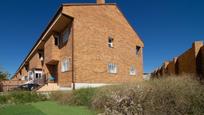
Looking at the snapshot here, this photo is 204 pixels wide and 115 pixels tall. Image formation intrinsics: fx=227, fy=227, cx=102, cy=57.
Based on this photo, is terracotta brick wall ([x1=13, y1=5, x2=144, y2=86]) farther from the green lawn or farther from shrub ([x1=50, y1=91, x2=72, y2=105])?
the green lawn

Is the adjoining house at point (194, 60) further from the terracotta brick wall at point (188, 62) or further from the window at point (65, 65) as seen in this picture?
the window at point (65, 65)

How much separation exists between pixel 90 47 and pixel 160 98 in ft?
55.4

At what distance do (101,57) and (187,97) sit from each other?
58.5 feet

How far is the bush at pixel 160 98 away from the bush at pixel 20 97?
10846mm

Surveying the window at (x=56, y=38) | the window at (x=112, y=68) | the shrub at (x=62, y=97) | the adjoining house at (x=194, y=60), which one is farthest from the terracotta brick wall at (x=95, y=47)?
the adjoining house at (x=194, y=60)

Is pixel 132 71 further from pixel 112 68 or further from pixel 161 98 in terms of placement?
pixel 161 98

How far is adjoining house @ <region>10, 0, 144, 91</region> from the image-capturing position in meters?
23.8

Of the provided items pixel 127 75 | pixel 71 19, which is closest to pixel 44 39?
pixel 71 19

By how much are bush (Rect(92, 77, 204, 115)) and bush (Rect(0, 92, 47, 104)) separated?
10.8m

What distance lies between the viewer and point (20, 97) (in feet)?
62.4

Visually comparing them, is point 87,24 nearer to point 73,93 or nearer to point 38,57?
point 73,93

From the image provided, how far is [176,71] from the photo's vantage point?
21.7 meters

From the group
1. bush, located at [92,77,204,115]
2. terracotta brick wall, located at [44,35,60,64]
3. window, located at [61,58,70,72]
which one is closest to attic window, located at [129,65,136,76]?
window, located at [61,58,70,72]

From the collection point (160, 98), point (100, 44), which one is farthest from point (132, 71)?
point (160, 98)
